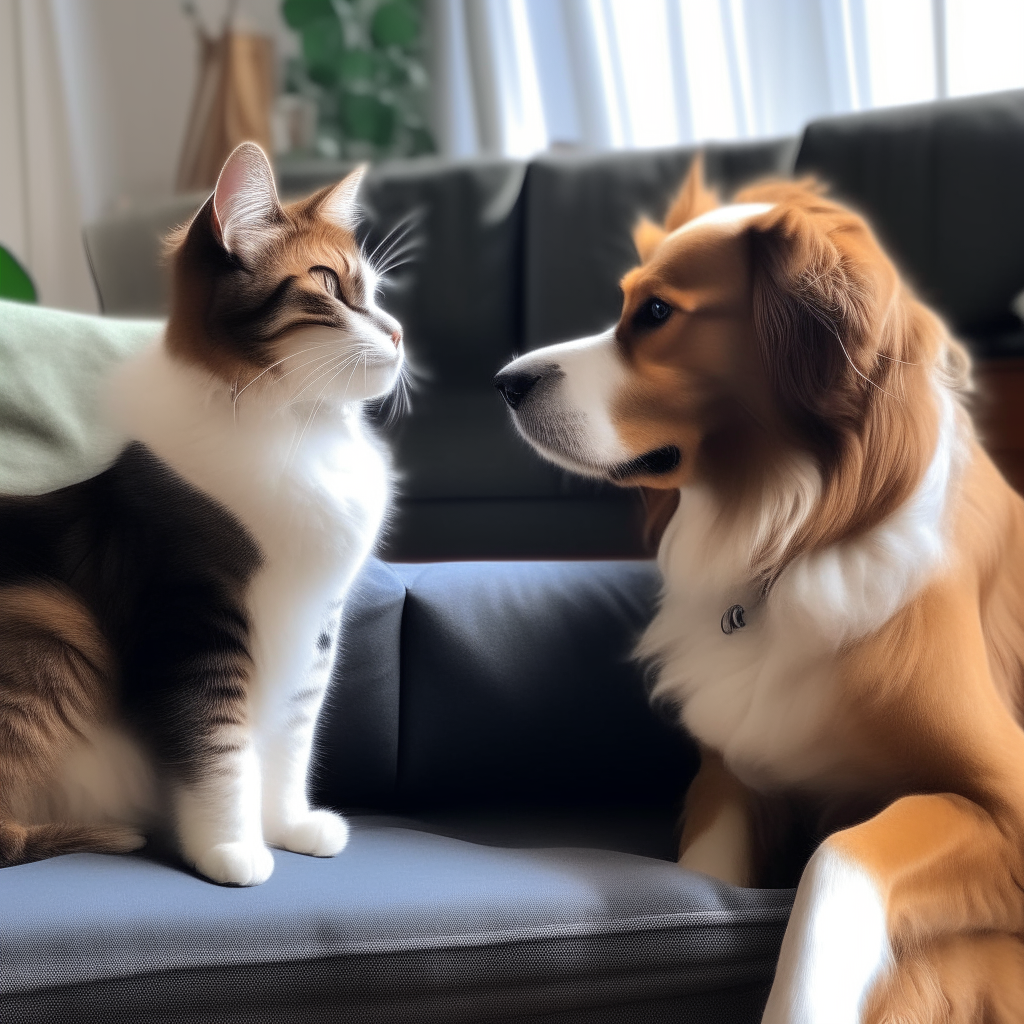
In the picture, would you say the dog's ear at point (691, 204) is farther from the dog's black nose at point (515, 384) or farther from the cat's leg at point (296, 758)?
the cat's leg at point (296, 758)

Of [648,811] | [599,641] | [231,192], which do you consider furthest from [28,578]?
[648,811]

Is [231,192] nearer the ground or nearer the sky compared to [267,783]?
nearer the sky

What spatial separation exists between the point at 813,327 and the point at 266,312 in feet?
1.69

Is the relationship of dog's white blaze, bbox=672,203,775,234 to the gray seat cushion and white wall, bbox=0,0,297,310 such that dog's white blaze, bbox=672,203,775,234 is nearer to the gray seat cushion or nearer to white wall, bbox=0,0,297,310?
the gray seat cushion

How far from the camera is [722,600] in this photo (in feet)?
3.67

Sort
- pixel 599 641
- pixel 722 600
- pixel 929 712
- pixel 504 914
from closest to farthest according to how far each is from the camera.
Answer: pixel 504 914
pixel 929 712
pixel 722 600
pixel 599 641

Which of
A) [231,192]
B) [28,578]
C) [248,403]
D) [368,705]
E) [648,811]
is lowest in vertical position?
[648,811]

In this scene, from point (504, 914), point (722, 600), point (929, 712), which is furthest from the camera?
point (722, 600)

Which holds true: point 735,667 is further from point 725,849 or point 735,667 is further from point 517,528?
point 517,528

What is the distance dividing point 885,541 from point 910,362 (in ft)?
0.58

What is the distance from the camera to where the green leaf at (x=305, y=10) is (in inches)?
118

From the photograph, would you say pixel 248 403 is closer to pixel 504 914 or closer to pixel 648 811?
pixel 504 914

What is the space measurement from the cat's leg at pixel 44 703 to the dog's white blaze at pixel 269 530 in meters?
0.11

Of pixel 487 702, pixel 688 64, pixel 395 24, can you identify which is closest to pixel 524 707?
pixel 487 702
